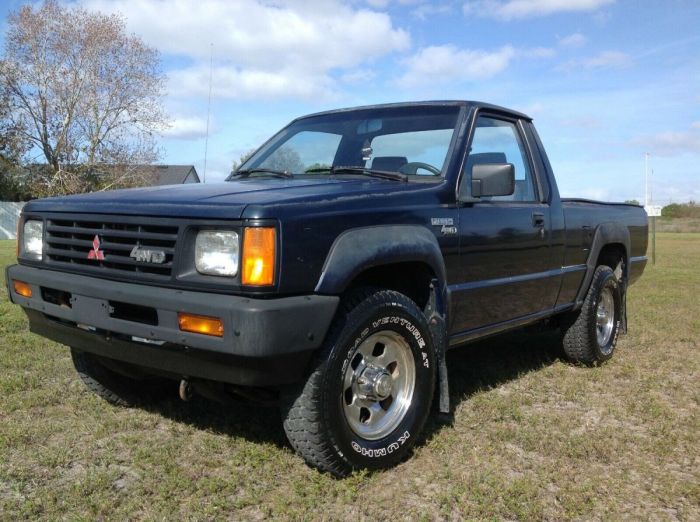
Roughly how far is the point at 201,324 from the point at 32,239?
145 centimetres

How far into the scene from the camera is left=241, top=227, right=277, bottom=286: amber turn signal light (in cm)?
256

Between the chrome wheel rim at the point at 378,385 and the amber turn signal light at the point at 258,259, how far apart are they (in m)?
0.63

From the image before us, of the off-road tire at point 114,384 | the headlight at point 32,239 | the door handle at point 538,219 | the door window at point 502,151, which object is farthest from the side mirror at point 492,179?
the headlight at point 32,239

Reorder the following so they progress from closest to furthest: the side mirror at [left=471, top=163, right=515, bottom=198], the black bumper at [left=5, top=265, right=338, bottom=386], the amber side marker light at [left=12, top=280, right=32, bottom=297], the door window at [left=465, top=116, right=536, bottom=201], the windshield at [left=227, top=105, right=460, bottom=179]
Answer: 1. the black bumper at [left=5, top=265, right=338, bottom=386]
2. the amber side marker light at [left=12, top=280, right=32, bottom=297]
3. the side mirror at [left=471, top=163, right=515, bottom=198]
4. the windshield at [left=227, top=105, right=460, bottom=179]
5. the door window at [left=465, top=116, right=536, bottom=201]

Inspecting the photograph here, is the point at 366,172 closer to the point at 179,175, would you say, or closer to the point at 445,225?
the point at 445,225

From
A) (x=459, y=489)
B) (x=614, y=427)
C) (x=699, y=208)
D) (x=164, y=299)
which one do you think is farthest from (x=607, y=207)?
(x=699, y=208)

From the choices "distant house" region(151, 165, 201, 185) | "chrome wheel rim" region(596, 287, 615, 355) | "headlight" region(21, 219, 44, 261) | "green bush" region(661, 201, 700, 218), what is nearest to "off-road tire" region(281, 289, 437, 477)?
"headlight" region(21, 219, 44, 261)

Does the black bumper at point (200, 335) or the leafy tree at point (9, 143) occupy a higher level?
the leafy tree at point (9, 143)

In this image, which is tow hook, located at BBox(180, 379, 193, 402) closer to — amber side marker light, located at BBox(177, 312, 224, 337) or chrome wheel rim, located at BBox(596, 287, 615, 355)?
amber side marker light, located at BBox(177, 312, 224, 337)

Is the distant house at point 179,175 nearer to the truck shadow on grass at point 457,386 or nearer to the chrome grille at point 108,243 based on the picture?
the truck shadow on grass at point 457,386

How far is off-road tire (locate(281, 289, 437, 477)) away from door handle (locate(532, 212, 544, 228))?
1.43 metres

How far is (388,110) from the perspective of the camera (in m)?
4.21

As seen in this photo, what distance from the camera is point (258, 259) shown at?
256 centimetres

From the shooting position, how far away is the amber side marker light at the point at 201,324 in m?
2.54
